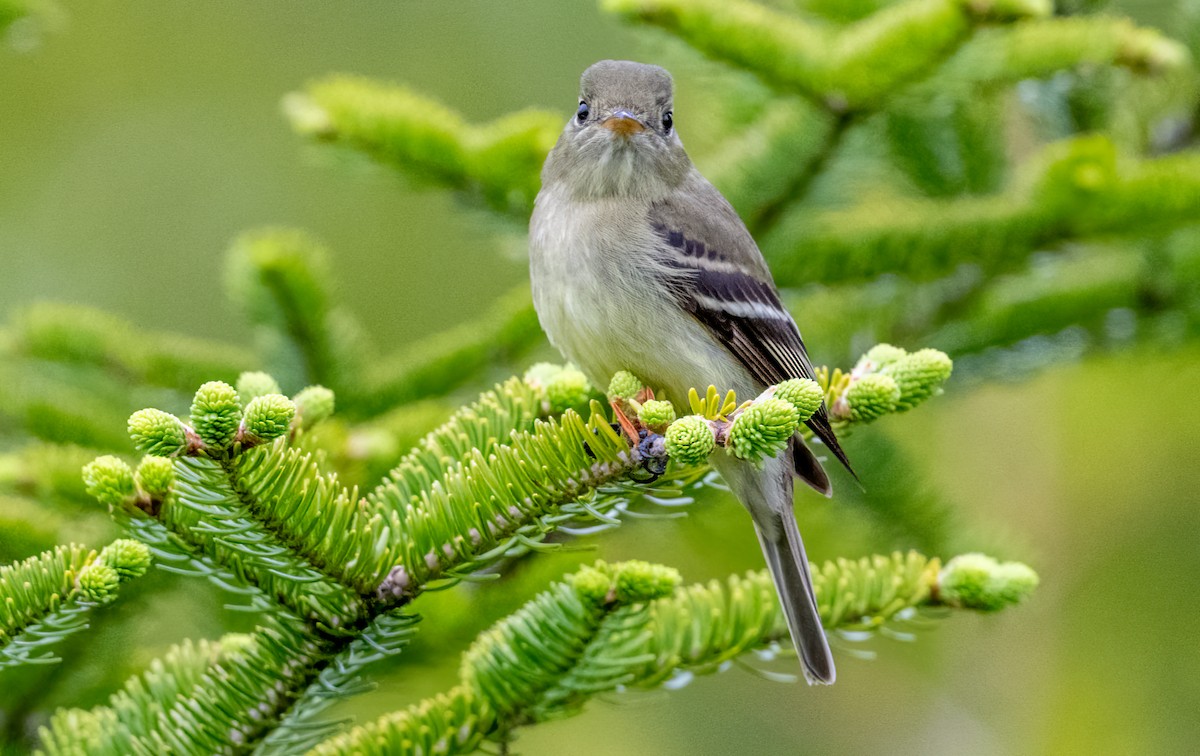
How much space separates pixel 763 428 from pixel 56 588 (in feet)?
3.67

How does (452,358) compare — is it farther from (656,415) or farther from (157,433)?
(157,433)

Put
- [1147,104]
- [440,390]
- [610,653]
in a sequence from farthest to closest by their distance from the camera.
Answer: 1. [1147,104]
2. [440,390]
3. [610,653]

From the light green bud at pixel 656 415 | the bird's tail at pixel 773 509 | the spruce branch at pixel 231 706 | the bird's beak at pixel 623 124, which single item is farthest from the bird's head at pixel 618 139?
the spruce branch at pixel 231 706

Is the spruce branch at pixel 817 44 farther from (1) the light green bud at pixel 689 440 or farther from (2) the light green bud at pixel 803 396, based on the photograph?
(1) the light green bud at pixel 689 440

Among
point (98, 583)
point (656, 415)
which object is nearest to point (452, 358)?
point (656, 415)

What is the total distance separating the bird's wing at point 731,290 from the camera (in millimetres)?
3254

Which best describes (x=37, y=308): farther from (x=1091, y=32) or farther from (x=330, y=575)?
(x=1091, y=32)

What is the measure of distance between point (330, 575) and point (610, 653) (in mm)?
521

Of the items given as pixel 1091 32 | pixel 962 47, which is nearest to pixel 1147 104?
pixel 1091 32

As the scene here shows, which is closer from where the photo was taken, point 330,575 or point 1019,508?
point 330,575

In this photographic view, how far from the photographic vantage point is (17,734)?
2502 millimetres

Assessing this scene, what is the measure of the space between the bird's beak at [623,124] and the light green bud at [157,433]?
2050mm

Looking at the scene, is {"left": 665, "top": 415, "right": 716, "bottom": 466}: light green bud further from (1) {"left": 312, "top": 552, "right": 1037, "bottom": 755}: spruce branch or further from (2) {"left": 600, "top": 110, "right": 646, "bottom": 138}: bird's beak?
(2) {"left": 600, "top": 110, "right": 646, "bottom": 138}: bird's beak

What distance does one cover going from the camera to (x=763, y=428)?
76.1 inches
